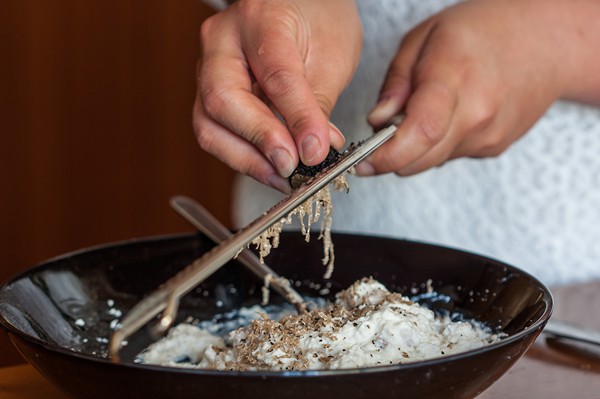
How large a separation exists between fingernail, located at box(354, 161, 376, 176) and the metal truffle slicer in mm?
133

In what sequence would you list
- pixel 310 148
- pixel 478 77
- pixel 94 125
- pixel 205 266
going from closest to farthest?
pixel 205 266 → pixel 310 148 → pixel 478 77 → pixel 94 125

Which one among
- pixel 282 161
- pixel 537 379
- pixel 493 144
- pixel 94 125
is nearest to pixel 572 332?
pixel 537 379

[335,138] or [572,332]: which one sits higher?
[335,138]

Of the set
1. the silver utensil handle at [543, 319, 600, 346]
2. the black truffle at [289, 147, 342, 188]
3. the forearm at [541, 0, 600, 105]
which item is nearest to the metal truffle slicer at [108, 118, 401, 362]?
the black truffle at [289, 147, 342, 188]

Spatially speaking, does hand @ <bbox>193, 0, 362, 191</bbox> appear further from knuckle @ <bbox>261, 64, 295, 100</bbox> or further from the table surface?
the table surface

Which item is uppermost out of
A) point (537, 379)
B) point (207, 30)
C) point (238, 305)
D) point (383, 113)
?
point (207, 30)

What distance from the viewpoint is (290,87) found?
22.7 inches

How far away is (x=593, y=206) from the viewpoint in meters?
0.96


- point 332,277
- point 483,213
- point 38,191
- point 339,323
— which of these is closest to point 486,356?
point 339,323

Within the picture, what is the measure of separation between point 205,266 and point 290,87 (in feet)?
0.62

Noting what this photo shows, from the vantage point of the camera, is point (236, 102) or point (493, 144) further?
point (493, 144)

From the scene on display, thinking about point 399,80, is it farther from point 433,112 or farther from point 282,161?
point 282,161

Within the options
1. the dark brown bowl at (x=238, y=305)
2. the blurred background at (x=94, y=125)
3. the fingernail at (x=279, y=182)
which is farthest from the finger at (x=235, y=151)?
the blurred background at (x=94, y=125)

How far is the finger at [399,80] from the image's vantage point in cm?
73
